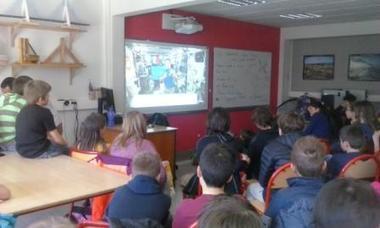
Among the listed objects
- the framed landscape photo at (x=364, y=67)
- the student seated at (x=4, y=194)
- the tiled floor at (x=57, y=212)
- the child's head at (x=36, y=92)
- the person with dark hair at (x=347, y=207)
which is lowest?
the tiled floor at (x=57, y=212)

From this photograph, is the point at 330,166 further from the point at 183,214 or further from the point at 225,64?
the point at 225,64

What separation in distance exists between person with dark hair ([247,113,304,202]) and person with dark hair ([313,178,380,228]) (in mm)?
1398

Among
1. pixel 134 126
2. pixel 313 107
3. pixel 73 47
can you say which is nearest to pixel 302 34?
pixel 313 107

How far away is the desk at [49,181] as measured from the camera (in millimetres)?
1952

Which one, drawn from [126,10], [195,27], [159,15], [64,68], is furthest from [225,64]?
[64,68]

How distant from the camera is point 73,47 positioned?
486 centimetres

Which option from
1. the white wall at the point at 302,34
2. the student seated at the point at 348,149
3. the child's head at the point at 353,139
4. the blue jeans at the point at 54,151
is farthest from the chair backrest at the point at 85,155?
the white wall at the point at 302,34

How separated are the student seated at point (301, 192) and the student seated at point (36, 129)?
5.97 ft

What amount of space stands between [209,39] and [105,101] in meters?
2.40

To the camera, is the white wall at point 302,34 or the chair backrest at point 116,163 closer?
the chair backrest at point 116,163

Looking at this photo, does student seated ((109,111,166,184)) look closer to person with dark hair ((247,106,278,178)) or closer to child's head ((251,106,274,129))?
person with dark hair ((247,106,278,178))

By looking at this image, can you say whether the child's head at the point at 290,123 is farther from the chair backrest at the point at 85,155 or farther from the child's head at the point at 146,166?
the chair backrest at the point at 85,155

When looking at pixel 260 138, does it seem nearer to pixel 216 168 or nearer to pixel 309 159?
pixel 309 159

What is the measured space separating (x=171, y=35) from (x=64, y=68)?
1885mm
